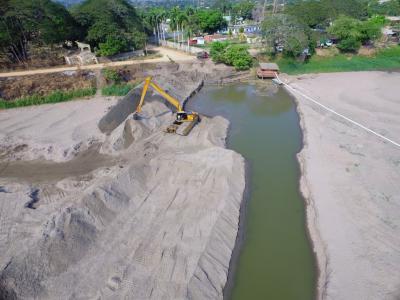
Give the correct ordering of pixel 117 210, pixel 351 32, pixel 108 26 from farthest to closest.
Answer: pixel 351 32 < pixel 108 26 < pixel 117 210

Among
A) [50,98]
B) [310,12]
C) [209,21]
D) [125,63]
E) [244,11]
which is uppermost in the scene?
[244,11]

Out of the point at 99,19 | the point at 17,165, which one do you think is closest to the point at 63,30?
the point at 99,19

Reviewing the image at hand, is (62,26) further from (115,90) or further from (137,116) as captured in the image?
(137,116)

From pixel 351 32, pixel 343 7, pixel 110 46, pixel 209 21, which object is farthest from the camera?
pixel 209 21

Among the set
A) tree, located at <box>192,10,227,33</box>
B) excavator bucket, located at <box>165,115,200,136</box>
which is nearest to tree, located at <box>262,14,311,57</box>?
excavator bucket, located at <box>165,115,200,136</box>

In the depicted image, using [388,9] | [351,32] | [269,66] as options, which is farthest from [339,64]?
[388,9]

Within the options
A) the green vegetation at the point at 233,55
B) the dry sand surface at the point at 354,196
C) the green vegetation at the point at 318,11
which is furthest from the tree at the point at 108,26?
the green vegetation at the point at 318,11

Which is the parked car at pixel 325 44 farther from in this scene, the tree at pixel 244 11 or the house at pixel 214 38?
the tree at pixel 244 11
